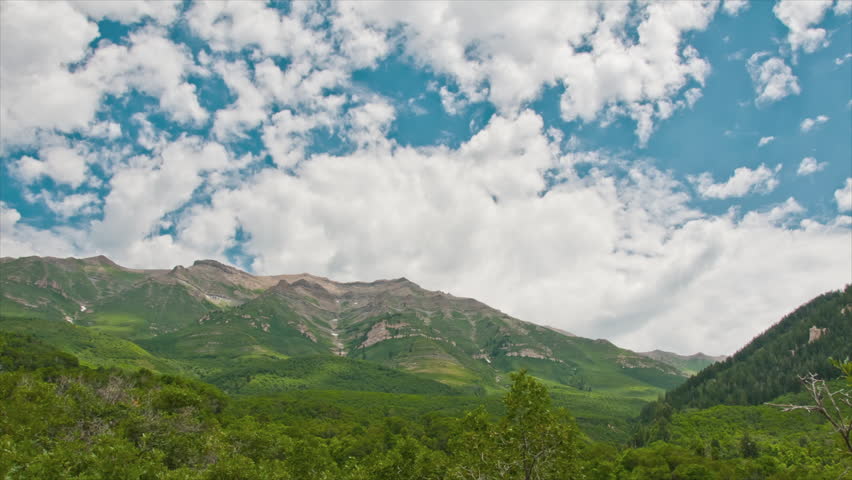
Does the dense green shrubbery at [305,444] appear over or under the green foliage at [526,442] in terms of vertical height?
under

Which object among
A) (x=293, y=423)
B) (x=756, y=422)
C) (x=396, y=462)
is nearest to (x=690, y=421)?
(x=756, y=422)

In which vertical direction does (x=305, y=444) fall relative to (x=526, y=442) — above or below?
below

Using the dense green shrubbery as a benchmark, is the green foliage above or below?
above

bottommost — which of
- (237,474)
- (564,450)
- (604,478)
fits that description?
(604,478)

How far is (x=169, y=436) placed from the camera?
176ft

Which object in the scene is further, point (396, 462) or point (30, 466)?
point (396, 462)

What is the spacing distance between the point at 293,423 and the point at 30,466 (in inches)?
4401

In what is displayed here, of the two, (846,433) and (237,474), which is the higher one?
(846,433)

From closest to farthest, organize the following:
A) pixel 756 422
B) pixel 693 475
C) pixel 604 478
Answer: pixel 693 475
pixel 604 478
pixel 756 422

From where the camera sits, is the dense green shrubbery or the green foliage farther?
the dense green shrubbery

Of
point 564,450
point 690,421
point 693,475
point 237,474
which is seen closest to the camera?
point 564,450

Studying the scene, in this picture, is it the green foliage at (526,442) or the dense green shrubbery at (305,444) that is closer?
the green foliage at (526,442)

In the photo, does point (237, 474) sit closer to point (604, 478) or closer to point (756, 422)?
point (604, 478)

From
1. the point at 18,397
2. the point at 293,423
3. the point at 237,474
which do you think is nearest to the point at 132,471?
the point at 237,474
